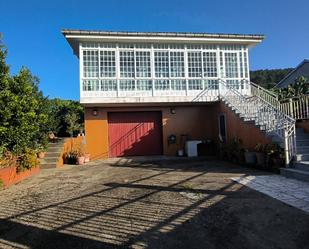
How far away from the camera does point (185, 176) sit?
830 centimetres

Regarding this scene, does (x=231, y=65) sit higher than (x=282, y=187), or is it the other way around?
(x=231, y=65)

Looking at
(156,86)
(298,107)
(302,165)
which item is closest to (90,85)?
(156,86)

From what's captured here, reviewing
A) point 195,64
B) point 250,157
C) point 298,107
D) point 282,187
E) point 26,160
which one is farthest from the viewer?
point 195,64

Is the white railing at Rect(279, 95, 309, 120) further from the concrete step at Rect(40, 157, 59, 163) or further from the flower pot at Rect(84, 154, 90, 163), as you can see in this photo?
the concrete step at Rect(40, 157, 59, 163)

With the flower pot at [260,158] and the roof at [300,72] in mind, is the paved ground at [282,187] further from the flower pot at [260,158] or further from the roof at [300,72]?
the roof at [300,72]

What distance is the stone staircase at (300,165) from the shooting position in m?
7.19

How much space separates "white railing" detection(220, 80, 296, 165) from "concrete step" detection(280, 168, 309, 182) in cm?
35

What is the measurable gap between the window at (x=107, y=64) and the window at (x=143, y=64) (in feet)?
3.88

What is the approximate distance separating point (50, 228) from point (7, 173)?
4.56 meters

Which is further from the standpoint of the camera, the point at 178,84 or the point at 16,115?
the point at 178,84

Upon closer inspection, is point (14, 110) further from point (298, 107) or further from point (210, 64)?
point (298, 107)

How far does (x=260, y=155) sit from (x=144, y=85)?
6672 millimetres

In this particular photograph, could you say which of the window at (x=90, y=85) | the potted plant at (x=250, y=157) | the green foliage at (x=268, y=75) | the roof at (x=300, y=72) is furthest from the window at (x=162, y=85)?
the green foliage at (x=268, y=75)

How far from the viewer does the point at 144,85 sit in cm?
1354
